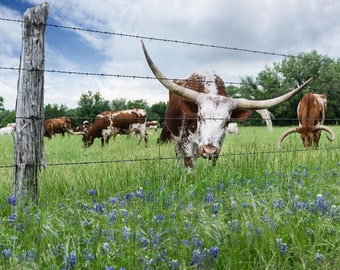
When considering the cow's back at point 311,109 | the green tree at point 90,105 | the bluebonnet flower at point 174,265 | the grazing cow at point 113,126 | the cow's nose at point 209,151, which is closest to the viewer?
the bluebonnet flower at point 174,265

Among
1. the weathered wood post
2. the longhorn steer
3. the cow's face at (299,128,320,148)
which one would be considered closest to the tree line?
the longhorn steer

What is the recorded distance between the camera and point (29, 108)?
128 inches

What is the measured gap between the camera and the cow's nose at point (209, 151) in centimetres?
459

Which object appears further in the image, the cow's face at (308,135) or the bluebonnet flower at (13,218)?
the cow's face at (308,135)

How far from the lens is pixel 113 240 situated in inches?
82.4

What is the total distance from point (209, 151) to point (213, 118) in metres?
0.56

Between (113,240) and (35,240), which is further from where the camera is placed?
(35,240)

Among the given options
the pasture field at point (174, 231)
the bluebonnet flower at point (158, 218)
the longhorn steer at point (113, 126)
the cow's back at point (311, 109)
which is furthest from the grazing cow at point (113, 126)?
the bluebonnet flower at point (158, 218)

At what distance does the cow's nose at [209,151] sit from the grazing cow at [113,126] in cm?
917

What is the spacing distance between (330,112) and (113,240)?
3973cm

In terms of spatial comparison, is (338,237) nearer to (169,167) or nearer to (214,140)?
(169,167)

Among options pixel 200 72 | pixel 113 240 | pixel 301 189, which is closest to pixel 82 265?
pixel 113 240

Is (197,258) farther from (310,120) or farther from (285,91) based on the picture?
(285,91)

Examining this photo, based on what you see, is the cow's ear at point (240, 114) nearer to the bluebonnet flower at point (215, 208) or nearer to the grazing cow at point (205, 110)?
the grazing cow at point (205, 110)
